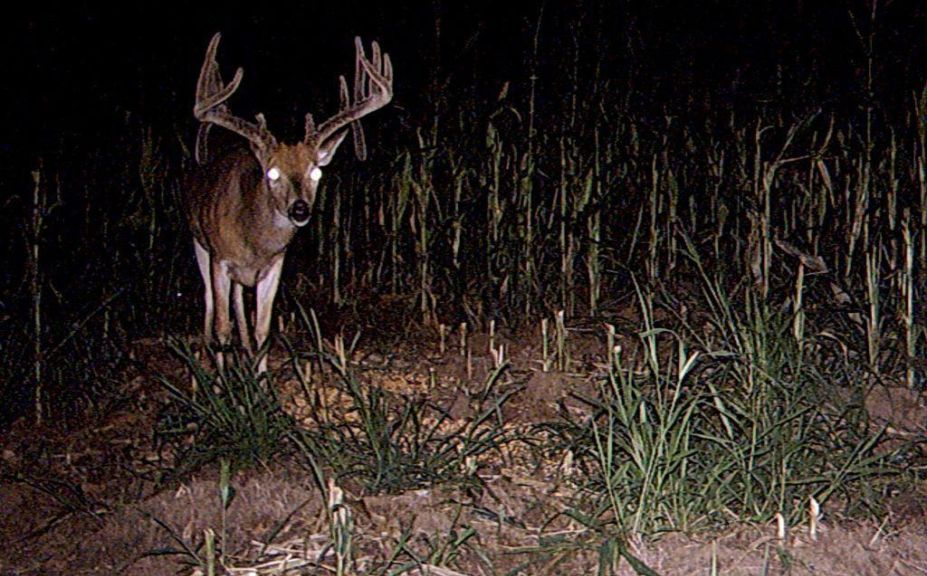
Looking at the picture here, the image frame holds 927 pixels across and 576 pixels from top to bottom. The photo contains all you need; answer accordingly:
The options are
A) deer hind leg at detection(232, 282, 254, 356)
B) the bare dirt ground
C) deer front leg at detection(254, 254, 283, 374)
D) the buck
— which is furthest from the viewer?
deer hind leg at detection(232, 282, 254, 356)

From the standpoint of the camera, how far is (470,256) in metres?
7.80

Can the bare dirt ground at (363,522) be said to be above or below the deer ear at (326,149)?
below

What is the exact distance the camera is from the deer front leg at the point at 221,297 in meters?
7.18

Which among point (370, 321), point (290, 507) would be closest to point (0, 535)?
point (290, 507)

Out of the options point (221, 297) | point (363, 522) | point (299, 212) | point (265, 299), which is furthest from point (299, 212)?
point (363, 522)

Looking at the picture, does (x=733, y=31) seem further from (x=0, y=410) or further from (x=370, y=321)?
(x=0, y=410)

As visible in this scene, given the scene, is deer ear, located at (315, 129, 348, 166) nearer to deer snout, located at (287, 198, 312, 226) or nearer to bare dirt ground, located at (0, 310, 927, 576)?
deer snout, located at (287, 198, 312, 226)

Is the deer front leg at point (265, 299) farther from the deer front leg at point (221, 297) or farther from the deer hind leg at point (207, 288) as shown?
the deer hind leg at point (207, 288)

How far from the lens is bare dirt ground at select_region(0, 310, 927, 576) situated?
422cm

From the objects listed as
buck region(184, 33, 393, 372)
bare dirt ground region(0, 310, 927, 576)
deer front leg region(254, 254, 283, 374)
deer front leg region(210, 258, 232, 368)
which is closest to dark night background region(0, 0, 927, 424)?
buck region(184, 33, 393, 372)

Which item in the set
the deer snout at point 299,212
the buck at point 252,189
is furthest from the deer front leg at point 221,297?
the deer snout at point 299,212

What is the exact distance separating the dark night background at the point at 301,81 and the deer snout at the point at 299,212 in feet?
3.04

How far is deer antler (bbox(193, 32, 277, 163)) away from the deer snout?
35cm

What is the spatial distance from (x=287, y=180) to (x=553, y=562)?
3.13m
